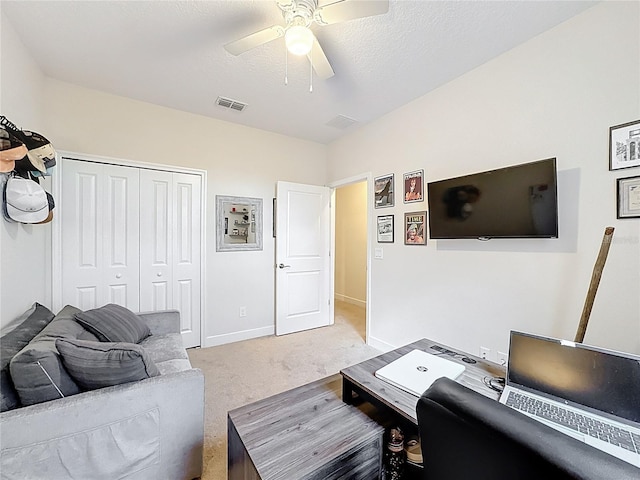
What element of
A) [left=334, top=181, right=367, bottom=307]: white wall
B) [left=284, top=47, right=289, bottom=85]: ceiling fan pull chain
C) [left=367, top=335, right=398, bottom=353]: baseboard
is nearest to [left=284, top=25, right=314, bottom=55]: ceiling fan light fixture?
[left=284, top=47, right=289, bottom=85]: ceiling fan pull chain

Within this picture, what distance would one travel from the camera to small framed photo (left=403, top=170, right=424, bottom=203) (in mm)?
2676

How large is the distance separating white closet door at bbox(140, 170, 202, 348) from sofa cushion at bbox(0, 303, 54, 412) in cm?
107

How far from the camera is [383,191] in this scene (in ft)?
10.1

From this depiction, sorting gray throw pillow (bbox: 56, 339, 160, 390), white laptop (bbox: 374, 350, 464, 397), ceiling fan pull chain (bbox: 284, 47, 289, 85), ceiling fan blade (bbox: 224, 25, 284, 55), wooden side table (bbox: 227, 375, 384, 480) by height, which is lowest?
wooden side table (bbox: 227, 375, 384, 480)

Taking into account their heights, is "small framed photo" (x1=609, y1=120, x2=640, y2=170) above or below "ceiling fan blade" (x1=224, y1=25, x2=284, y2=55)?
below

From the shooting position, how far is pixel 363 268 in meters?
5.14

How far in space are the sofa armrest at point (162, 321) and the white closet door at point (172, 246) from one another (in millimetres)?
588

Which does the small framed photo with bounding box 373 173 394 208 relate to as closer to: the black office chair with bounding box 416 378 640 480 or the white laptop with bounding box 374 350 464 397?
the white laptop with bounding box 374 350 464 397

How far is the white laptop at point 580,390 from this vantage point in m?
0.88

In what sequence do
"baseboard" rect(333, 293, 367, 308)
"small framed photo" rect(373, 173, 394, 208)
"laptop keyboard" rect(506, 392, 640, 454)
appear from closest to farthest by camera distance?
1. "laptop keyboard" rect(506, 392, 640, 454)
2. "small framed photo" rect(373, 173, 394, 208)
3. "baseboard" rect(333, 293, 367, 308)

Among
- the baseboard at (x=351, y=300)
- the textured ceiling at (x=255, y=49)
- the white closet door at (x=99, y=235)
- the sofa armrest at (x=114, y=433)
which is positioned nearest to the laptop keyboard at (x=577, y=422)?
the sofa armrest at (x=114, y=433)

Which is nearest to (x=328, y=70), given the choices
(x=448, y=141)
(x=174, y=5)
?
(x=174, y=5)

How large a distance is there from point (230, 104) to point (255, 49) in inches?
37.1

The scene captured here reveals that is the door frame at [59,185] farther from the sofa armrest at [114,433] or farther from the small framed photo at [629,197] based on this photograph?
the small framed photo at [629,197]
